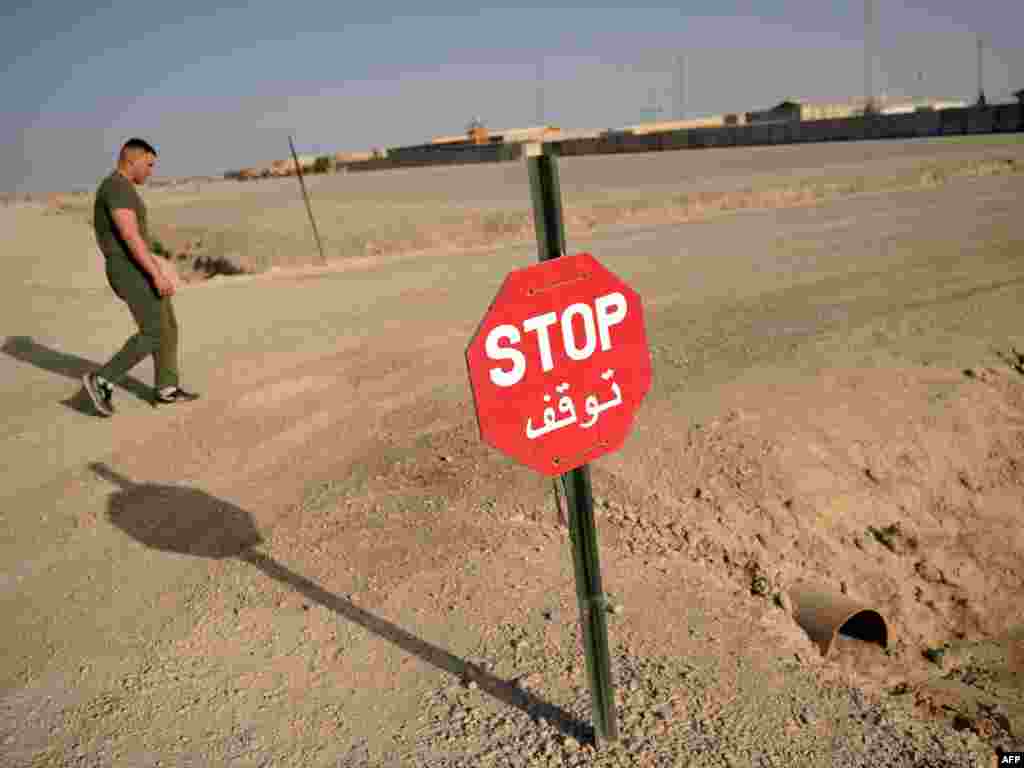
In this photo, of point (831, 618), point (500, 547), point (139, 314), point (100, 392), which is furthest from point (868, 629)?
point (100, 392)

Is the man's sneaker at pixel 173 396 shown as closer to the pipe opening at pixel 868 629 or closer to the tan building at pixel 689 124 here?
the pipe opening at pixel 868 629

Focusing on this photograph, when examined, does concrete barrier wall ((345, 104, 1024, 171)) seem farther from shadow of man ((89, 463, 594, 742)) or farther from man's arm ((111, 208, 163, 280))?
shadow of man ((89, 463, 594, 742))

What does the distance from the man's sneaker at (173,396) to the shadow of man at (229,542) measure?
1.08 meters

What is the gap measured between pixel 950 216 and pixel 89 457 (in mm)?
13365

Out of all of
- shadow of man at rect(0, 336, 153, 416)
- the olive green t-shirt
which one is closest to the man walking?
the olive green t-shirt

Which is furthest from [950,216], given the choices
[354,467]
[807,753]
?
[807,753]

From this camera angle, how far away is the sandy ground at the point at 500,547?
313cm

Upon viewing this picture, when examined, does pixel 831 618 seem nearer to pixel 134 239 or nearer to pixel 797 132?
pixel 134 239

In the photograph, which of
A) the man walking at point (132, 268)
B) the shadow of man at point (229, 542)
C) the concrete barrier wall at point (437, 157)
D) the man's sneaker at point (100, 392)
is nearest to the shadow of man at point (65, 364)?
the man's sneaker at point (100, 392)

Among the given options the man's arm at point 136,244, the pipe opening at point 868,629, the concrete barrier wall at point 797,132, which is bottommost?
the pipe opening at point 868,629

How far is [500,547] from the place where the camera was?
423 cm

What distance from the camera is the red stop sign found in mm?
2422

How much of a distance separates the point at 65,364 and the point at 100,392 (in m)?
2.47

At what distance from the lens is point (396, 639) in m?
3.59
